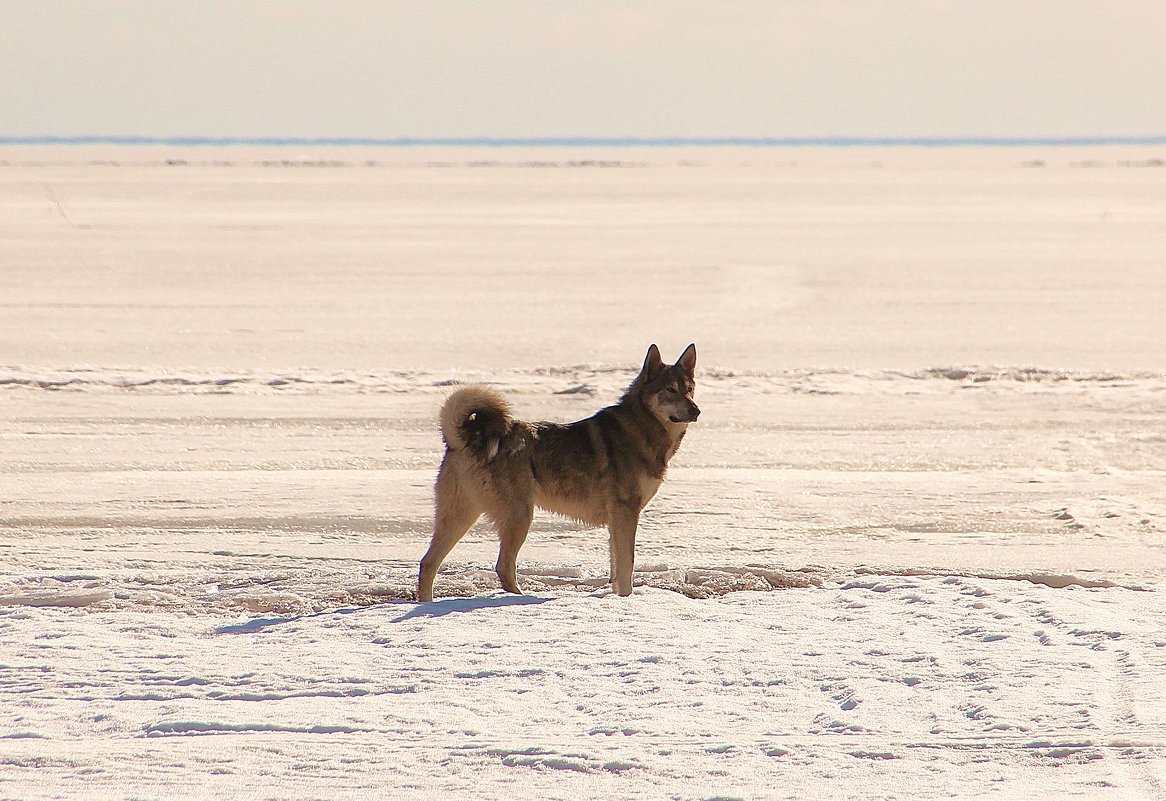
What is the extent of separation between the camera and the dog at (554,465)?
229 inches

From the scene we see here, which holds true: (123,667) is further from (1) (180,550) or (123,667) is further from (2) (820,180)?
(2) (820,180)

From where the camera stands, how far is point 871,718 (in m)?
4.47

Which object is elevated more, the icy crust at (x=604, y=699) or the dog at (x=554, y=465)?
the dog at (x=554, y=465)

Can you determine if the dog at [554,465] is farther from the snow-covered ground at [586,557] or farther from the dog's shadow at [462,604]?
the snow-covered ground at [586,557]

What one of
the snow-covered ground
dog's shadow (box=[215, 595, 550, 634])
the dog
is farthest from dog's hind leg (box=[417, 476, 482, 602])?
the snow-covered ground

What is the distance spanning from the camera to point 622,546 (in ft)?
20.0

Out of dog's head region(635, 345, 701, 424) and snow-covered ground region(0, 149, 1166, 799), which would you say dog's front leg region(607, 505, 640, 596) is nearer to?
snow-covered ground region(0, 149, 1166, 799)

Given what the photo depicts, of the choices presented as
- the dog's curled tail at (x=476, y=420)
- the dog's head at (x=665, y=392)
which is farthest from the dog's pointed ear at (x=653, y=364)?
the dog's curled tail at (x=476, y=420)

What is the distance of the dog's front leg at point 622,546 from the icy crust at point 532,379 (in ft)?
17.6

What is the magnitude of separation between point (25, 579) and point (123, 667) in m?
1.55

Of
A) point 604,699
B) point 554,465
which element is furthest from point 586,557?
point 604,699

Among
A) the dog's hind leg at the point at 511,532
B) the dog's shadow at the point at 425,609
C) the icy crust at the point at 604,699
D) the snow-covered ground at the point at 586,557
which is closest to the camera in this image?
the icy crust at the point at 604,699

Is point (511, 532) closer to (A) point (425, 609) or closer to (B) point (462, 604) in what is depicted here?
(B) point (462, 604)

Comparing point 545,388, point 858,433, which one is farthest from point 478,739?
point 545,388
